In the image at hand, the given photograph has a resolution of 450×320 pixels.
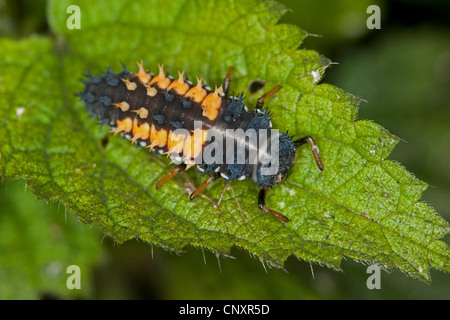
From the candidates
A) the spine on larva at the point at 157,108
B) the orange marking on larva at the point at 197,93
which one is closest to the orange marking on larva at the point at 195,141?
the spine on larva at the point at 157,108

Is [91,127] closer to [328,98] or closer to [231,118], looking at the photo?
[231,118]

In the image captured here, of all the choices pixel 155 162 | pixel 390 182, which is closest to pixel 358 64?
pixel 390 182

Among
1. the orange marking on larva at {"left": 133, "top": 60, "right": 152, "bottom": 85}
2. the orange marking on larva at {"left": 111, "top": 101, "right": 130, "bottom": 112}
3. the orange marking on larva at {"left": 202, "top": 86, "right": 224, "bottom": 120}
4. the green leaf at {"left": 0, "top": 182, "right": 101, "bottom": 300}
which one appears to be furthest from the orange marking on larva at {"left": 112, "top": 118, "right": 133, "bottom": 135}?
the green leaf at {"left": 0, "top": 182, "right": 101, "bottom": 300}

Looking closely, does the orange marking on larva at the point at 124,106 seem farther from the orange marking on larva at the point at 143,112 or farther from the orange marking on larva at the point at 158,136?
the orange marking on larva at the point at 158,136
